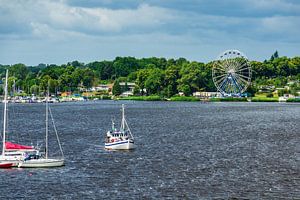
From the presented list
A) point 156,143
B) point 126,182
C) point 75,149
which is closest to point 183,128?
point 156,143

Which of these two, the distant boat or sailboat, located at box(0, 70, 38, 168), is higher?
sailboat, located at box(0, 70, 38, 168)

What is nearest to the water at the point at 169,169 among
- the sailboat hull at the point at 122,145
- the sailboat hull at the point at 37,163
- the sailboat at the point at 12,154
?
the sailboat hull at the point at 37,163

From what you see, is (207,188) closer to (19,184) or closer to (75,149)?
(19,184)

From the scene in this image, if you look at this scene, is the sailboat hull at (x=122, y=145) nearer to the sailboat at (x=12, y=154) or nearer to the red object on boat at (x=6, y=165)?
the sailboat at (x=12, y=154)

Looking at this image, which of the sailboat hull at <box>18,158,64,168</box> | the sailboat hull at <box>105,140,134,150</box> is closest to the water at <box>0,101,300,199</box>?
the sailboat hull at <box>18,158,64,168</box>

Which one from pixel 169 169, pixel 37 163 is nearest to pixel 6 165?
pixel 37 163

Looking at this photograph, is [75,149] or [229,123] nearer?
[75,149]

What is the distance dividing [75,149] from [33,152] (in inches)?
553

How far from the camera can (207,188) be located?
5994cm

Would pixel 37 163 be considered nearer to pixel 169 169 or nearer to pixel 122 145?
pixel 169 169

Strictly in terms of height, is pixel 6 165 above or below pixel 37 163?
below

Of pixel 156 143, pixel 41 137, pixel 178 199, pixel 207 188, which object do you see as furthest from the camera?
pixel 41 137

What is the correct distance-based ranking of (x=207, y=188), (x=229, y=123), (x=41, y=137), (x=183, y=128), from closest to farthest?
(x=207, y=188), (x=41, y=137), (x=183, y=128), (x=229, y=123)

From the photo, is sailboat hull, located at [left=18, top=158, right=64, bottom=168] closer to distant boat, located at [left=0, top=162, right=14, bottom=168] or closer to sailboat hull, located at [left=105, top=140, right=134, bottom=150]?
distant boat, located at [left=0, top=162, right=14, bottom=168]
